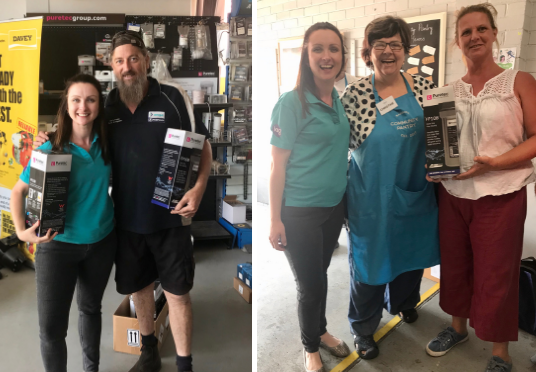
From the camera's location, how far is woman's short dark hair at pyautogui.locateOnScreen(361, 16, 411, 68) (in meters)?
→ 1.25

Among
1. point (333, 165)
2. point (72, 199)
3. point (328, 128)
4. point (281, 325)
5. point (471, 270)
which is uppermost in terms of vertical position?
point (328, 128)

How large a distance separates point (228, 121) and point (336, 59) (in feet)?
7.97

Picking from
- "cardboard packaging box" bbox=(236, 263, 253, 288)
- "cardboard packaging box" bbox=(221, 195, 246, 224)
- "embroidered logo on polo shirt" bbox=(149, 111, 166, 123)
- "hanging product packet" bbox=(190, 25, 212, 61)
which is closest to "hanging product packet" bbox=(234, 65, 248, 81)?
"hanging product packet" bbox=(190, 25, 212, 61)

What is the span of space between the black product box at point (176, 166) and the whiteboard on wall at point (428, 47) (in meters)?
0.81

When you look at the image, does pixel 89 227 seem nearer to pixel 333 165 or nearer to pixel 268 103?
pixel 268 103

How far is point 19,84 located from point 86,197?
6.10ft

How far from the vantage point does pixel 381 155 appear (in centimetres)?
131

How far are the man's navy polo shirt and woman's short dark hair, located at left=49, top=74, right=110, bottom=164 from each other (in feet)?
0.17

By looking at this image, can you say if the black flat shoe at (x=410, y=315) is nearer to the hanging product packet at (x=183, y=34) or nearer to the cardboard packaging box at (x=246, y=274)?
the cardboard packaging box at (x=246, y=274)

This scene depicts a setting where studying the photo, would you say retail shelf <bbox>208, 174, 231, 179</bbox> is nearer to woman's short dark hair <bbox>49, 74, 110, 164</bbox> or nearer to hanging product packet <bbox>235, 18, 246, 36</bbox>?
hanging product packet <bbox>235, 18, 246, 36</bbox>

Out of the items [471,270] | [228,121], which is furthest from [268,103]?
[228,121]

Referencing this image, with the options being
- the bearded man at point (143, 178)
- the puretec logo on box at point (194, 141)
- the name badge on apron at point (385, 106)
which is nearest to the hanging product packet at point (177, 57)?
the bearded man at point (143, 178)

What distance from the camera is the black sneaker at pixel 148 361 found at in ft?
6.41

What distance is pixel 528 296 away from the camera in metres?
1.67
